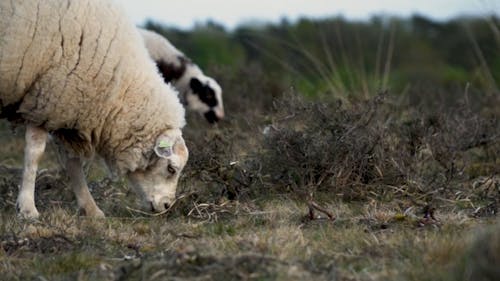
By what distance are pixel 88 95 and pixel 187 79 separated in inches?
282

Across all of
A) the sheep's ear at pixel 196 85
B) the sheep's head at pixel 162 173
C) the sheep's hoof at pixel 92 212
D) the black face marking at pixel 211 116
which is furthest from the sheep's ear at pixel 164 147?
the sheep's ear at pixel 196 85

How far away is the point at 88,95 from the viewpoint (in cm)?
725

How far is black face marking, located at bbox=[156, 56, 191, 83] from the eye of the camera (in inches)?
554

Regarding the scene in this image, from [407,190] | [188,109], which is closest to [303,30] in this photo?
[188,109]

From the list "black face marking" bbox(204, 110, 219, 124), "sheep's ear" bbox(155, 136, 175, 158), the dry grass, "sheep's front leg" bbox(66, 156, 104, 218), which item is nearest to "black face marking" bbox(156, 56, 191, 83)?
"black face marking" bbox(204, 110, 219, 124)

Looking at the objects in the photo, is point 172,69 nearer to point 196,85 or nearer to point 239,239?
point 196,85

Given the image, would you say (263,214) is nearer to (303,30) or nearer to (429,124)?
(429,124)

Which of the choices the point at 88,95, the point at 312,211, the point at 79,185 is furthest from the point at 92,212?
the point at 312,211

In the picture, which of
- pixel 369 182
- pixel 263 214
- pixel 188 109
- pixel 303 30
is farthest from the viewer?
pixel 303 30

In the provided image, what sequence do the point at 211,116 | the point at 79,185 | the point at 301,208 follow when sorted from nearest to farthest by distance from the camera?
the point at 301,208 → the point at 79,185 → the point at 211,116

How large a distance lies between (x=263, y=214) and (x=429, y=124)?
269 centimetres

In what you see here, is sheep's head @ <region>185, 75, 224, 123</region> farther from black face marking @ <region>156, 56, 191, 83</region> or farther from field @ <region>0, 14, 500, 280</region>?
field @ <region>0, 14, 500, 280</region>

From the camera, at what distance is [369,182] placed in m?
7.86

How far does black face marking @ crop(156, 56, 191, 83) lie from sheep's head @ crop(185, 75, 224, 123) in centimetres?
20
